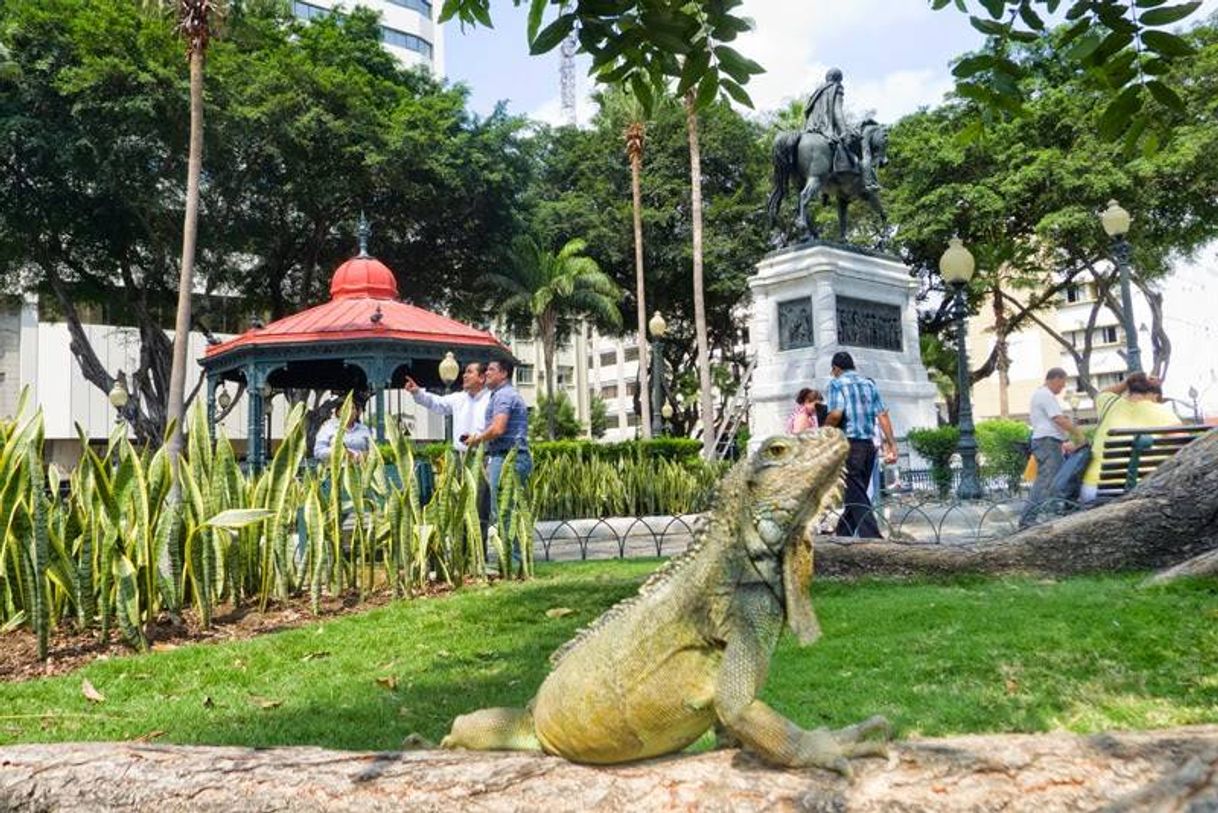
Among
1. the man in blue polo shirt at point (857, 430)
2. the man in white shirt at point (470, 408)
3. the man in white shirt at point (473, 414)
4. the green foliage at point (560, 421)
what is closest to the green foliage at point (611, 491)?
the man in white shirt at point (473, 414)

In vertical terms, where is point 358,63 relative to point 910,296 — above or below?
above

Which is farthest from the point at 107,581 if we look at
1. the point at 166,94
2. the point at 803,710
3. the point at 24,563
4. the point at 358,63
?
the point at 358,63

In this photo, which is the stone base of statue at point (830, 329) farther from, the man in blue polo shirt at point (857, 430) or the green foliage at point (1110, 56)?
the green foliage at point (1110, 56)

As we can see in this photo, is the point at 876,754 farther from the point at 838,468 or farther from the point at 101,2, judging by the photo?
the point at 101,2

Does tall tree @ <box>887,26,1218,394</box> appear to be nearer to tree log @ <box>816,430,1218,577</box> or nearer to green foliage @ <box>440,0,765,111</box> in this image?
tree log @ <box>816,430,1218,577</box>

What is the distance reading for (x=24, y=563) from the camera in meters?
5.48

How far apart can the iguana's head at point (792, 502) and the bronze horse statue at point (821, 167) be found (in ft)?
50.8

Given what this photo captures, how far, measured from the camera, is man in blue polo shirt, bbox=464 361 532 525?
27.1 ft

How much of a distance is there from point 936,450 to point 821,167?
5546 mm

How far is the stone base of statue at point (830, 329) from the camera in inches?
632

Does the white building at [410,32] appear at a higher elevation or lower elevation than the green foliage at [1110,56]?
higher

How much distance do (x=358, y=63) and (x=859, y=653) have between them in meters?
27.8

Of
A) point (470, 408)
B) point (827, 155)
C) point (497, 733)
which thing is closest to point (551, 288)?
point (827, 155)

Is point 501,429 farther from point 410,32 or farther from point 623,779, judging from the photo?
point 410,32
